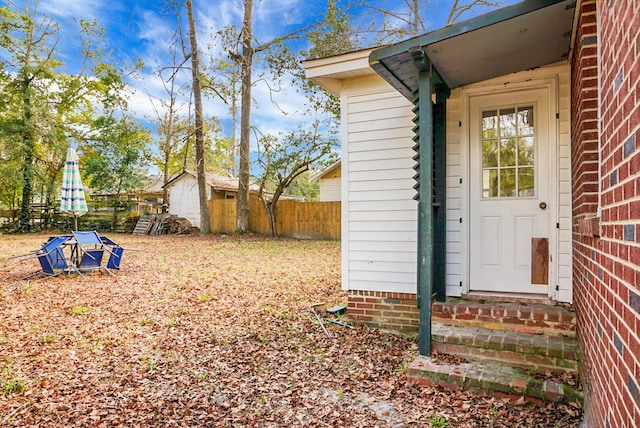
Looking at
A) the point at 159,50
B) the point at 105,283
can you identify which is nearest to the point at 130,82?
the point at 159,50

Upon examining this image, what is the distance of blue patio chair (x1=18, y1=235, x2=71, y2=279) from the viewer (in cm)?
670

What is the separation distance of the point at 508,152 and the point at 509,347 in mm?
1837

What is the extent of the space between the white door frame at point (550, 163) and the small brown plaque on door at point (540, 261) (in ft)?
0.18

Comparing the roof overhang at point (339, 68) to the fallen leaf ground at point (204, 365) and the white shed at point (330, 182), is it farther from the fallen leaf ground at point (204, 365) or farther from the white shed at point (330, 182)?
the white shed at point (330, 182)

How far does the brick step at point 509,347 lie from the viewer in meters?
2.99

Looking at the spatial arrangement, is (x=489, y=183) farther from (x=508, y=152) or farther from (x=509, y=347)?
Result: (x=509, y=347)

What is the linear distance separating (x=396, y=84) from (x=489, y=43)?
0.90 metres

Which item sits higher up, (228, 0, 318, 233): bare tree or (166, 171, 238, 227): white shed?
(228, 0, 318, 233): bare tree

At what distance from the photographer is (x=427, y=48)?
121 inches

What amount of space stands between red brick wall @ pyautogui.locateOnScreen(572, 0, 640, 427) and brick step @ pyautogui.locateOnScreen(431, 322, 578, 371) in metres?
0.53

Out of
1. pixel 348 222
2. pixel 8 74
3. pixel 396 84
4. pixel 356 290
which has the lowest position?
pixel 356 290

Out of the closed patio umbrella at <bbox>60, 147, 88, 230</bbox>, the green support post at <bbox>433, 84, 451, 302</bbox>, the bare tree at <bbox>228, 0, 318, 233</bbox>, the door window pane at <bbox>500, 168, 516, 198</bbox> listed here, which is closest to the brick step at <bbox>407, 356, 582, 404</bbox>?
the green support post at <bbox>433, 84, 451, 302</bbox>

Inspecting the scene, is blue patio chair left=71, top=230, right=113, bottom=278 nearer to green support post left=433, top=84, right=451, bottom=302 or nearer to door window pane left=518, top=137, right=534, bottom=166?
green support post left=433, top=84, right=451, bottom=302

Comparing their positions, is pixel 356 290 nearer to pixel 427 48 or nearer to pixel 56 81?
pixel 427 48
